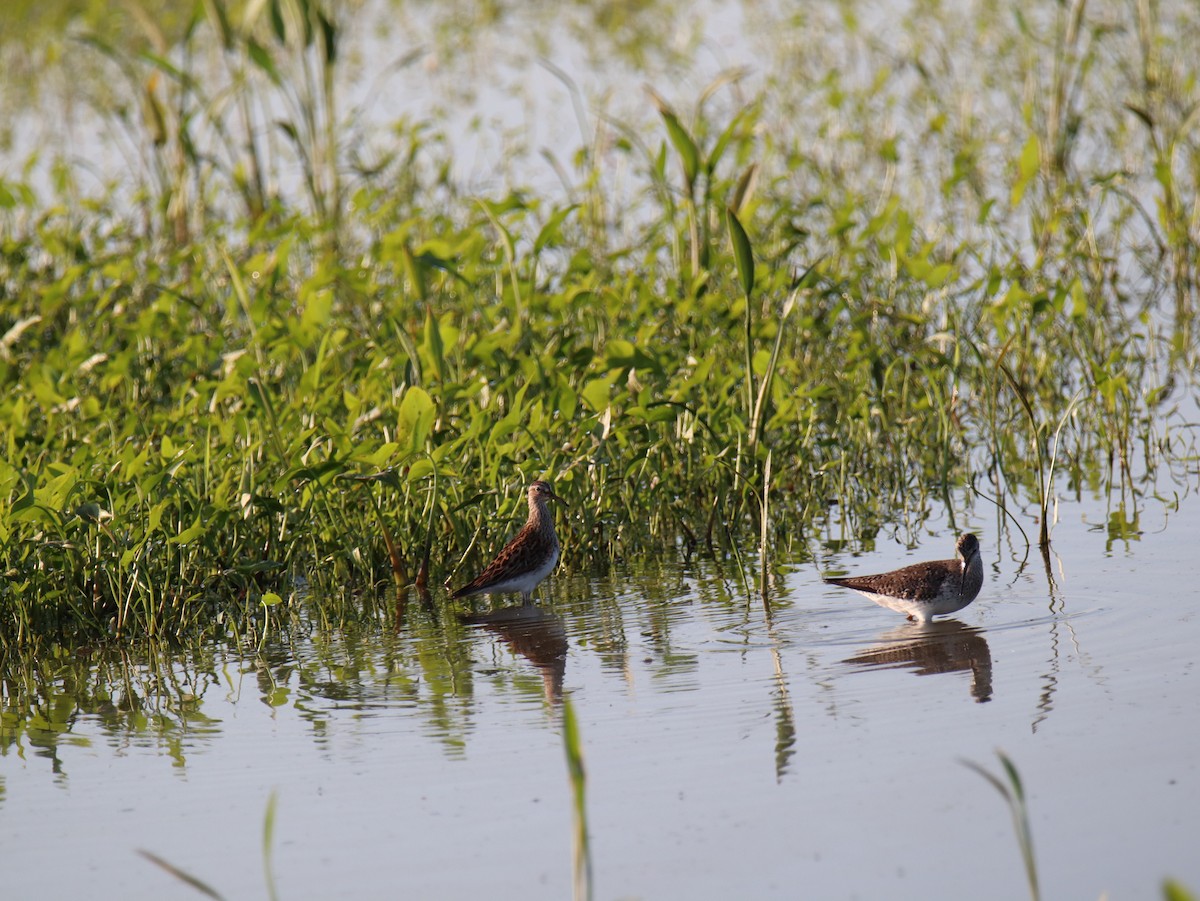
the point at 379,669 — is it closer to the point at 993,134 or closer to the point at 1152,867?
the point at 1152,867

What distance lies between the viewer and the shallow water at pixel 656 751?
12.2 ft

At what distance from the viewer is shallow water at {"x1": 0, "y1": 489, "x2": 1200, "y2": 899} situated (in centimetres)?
371

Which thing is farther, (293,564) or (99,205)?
(99,205)

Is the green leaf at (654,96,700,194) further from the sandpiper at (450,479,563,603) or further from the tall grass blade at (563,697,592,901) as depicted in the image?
the tall grass blade at (563,697,592,901)

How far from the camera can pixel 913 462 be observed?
798 cm

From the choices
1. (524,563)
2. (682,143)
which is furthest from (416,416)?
(682,143)

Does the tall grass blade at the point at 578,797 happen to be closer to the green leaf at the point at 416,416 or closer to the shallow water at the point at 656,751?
the shallow water at the point at 656,751

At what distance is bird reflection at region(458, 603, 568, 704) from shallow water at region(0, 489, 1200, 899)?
0.02 meters

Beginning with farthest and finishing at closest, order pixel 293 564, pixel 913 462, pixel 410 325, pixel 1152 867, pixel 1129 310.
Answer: pixel 1129 310
pixel 410 325
pixel 913 462
pixel 293 564
pixel 1152 867

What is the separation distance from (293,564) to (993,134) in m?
8.51

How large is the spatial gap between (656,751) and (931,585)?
62.6 inches

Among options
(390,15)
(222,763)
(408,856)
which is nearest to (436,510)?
(222,763)

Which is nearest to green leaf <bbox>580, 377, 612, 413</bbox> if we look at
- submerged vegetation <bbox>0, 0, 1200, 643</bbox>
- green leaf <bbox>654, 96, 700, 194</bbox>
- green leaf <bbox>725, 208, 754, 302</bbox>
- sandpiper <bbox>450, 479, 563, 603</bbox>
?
submerged vegetation <bbox>0, 0, 1200, 643</bbox>

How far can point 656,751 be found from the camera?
4.45 metres
